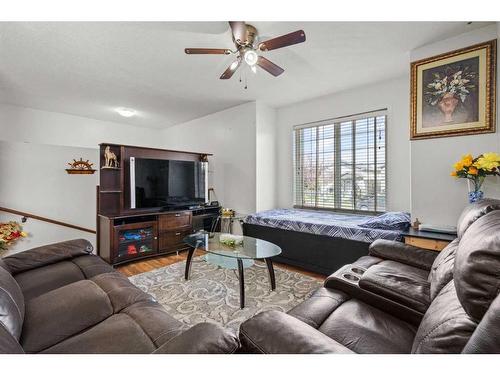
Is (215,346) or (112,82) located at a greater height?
(112,82)

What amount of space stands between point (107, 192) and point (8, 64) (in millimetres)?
1784

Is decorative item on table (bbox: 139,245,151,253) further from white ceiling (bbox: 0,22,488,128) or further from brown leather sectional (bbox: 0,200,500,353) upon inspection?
white ceiling (bbox: 0,22,488,128)

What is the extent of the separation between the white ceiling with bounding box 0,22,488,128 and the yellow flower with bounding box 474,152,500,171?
1.15m

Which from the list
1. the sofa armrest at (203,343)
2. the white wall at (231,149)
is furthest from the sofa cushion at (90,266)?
the white wall at (231,149)

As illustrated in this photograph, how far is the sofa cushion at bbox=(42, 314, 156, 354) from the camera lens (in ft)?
3.18

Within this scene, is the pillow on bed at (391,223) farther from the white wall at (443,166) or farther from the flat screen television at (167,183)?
the flat screen television at (167,183)

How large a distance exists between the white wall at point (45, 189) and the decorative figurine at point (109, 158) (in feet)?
4.70

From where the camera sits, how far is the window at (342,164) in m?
3.35

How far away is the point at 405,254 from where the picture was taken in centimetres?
182

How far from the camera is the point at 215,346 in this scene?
77cm

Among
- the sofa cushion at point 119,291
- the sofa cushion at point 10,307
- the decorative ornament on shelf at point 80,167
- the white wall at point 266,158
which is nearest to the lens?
the sofa cushion at point 10,307

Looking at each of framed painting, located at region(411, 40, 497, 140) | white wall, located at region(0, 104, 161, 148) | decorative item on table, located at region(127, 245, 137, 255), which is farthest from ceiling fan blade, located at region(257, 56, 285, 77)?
white wall, located at region(0, 104, 161, 148)

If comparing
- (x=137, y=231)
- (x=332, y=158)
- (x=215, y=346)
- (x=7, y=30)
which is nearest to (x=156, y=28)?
(x=7, y=30)
